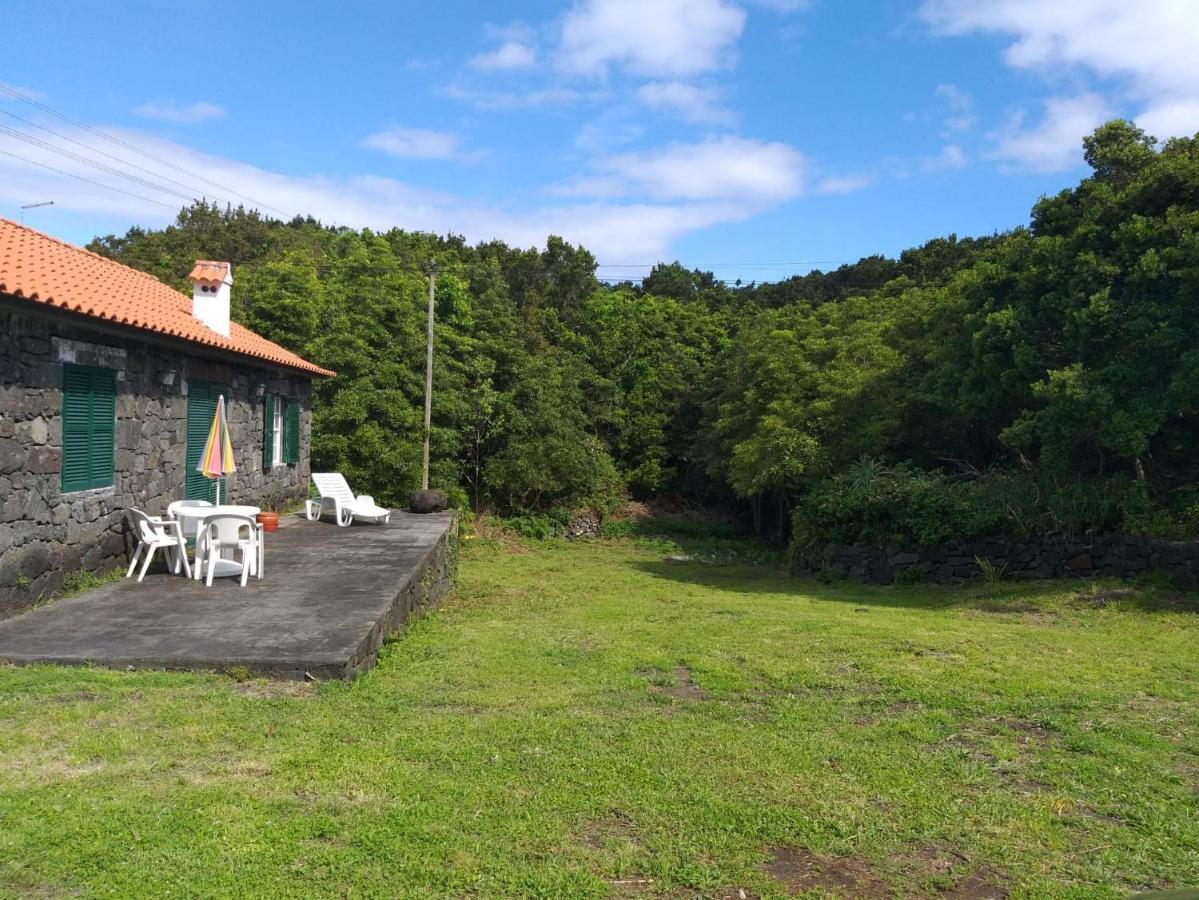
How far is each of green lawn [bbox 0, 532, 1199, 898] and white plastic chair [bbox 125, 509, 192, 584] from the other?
293 cm

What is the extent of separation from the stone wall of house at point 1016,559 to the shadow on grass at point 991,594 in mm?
381

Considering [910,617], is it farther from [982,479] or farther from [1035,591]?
[982,479]

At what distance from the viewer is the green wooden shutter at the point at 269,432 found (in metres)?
14.0

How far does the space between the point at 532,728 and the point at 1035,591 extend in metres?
9.58

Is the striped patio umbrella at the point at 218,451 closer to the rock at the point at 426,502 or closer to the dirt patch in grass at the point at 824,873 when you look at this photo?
the rock at the point at 426,502

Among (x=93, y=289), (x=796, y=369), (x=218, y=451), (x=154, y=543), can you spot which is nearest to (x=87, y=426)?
(x=154, y=543)

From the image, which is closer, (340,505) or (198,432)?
(198,432)

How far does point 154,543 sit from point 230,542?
0.66 meters

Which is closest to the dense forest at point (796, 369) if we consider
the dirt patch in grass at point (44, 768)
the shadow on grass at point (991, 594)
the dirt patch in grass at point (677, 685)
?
the shadow on grass at point (991, 594)

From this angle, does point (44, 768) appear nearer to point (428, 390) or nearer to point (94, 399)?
point (94, 399)

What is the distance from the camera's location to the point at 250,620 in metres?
6.67

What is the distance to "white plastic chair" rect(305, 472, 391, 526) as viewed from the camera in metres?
13.2

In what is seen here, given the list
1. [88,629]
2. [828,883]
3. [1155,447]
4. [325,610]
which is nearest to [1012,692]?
[828,883]

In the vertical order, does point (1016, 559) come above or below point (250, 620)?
below
